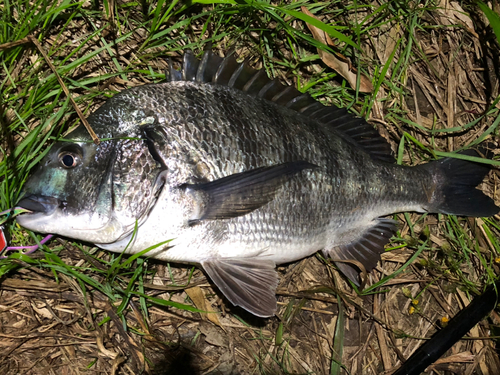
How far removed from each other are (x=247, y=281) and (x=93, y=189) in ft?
3.31

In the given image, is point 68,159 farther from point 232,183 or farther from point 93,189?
point 232,183

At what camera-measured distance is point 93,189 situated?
1.84 m

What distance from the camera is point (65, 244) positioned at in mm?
2328

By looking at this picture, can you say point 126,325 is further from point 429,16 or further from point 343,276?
point 429,16

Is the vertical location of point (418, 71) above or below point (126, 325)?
above

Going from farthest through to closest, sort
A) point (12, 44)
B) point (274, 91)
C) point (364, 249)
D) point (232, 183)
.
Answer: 1. point (364, 249)
2. point (274, 91)
3. point (12, 44)
4. point (232, 183)

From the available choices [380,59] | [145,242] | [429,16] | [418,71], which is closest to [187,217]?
[145,242]

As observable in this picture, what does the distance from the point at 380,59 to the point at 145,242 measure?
223cm

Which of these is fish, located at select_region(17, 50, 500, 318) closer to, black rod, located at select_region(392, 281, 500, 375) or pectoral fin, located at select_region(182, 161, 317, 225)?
pectoral fin, located at select_region(182, 161, 317, 225)

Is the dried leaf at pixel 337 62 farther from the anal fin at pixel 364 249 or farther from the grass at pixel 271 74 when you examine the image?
the anal fin at pixel 364 249

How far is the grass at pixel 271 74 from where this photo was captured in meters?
2.28

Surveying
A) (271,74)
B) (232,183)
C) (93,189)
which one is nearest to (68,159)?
(93,189)

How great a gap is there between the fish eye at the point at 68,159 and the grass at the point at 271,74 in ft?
1.28

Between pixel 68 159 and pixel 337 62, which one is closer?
pixel 68 159
